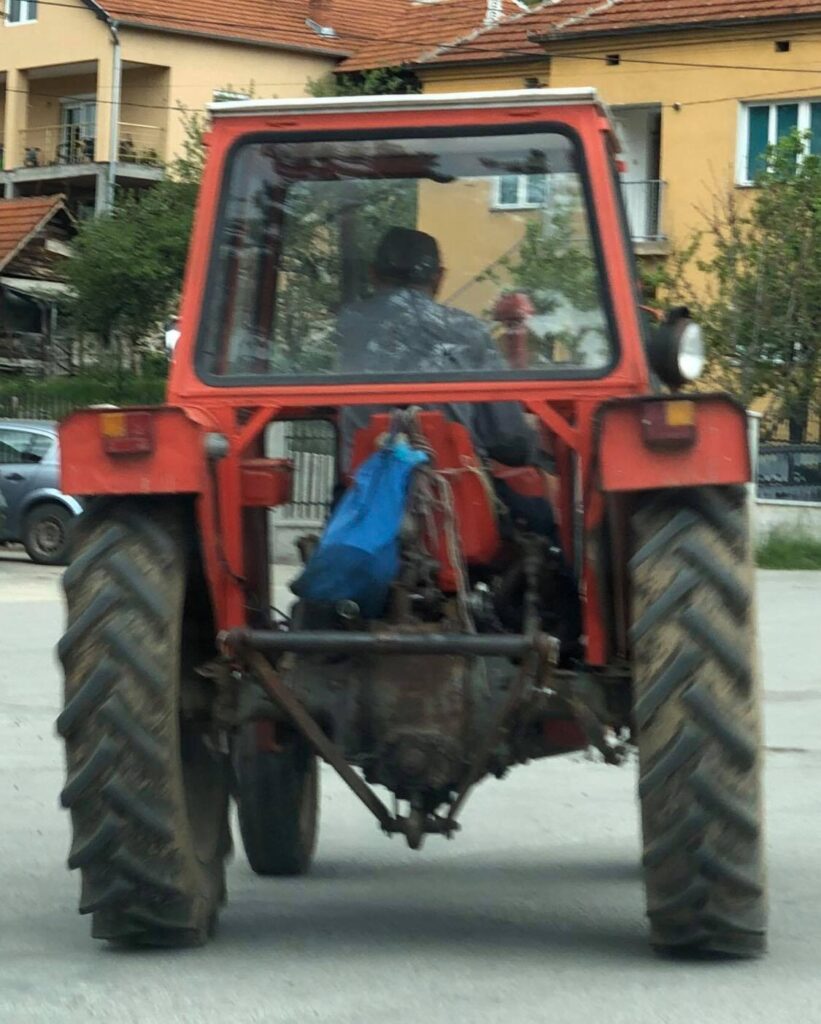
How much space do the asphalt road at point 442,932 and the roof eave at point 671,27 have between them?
92.9 ft

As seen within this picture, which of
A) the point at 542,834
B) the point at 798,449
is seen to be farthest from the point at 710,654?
the point at 798,449

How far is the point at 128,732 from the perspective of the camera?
219 inches

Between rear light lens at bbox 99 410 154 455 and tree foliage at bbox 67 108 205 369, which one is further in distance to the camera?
tree foliage at bbox 67 108 205 369

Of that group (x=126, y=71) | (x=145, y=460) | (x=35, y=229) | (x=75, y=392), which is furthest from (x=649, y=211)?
(x=145, y=460)

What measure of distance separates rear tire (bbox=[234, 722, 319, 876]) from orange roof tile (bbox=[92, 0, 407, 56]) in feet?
143

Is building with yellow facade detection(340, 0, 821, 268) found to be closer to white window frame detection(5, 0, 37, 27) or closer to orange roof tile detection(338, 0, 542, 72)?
orange roof tile detection(338, 0, 542, 72)

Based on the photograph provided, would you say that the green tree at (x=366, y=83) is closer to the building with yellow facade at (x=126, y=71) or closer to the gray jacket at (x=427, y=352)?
the building with yellow facade at (x=126, y=71)

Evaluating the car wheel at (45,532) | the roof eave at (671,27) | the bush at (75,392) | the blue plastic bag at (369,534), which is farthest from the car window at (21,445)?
the blue plastic bag at (369,534)

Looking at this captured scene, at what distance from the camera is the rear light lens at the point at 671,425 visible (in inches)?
214

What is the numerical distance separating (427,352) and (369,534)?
61cm

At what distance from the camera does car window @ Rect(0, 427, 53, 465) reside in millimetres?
24422

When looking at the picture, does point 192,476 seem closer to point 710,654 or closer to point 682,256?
point 710,654

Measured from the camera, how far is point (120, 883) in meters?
5.61

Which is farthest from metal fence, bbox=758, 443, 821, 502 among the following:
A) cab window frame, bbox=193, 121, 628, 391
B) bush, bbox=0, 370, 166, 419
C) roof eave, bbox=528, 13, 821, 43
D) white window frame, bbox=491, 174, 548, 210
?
cab window frame, bbox=193, 121, 628, 391
